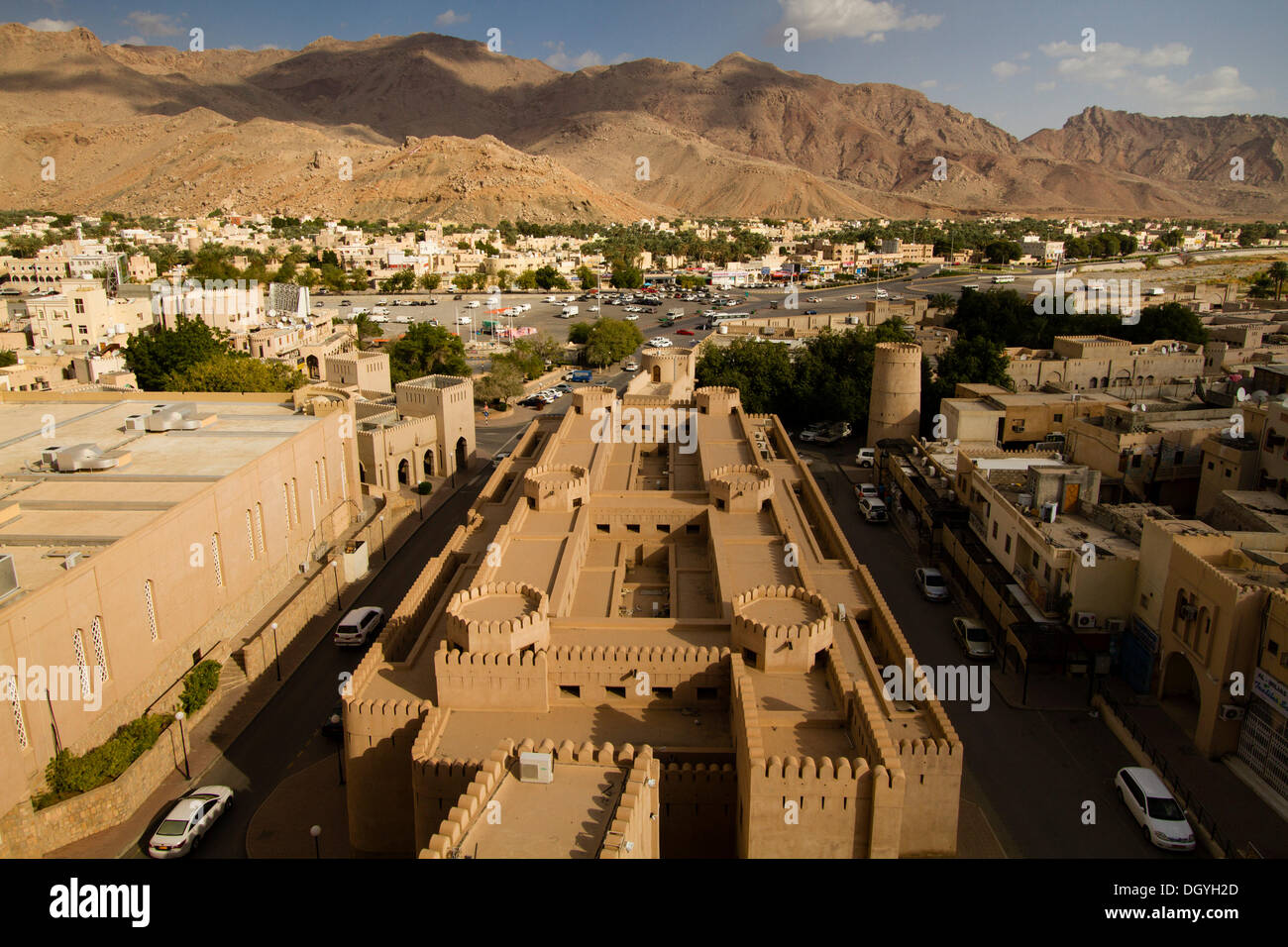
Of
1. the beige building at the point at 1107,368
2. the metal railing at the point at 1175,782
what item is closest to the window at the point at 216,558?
the metal railing at the point at 1175,782

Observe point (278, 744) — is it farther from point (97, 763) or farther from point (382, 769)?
point (382, 769)

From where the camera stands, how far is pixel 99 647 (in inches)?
826

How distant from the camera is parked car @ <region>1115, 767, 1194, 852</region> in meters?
18.3

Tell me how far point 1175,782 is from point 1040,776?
117 inches

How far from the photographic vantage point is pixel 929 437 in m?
49.8

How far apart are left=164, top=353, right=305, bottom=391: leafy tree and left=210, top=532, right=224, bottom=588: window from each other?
2196 cm

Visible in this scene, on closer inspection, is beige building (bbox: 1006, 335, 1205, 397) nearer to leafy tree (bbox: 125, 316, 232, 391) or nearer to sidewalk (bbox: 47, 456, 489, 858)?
sidewalk (bbox: 47, 456, 489, 858)

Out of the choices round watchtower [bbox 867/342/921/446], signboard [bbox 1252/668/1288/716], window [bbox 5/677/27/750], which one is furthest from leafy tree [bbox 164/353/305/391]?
signboard [bbox 1252/668/1288/716]

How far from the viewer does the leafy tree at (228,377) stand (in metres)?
48.0

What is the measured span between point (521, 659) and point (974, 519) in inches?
856

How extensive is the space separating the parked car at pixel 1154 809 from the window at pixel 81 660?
80.6 ft

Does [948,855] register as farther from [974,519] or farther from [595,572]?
[974,519]

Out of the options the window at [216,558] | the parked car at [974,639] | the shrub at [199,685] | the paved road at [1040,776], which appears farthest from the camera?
the window at [216,558]

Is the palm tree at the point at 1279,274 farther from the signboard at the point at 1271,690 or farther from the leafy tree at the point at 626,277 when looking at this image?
the signboard at the point at 1271,690
